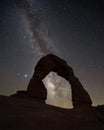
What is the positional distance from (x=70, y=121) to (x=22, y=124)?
20.4 feet

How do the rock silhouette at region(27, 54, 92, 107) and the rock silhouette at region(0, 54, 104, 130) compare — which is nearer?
the rock silhouette at region(0, 54, 104, 130)

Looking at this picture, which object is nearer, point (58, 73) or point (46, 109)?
point (46, 109)

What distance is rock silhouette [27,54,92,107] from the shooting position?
3048 centimetres

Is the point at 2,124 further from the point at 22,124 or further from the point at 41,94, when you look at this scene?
the point at 41,94

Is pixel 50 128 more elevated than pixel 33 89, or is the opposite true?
pixel 33 89

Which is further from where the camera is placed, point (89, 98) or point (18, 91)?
point (89, 98)

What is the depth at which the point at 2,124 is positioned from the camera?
12.1 meters

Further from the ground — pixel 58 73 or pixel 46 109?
pixel 58 73

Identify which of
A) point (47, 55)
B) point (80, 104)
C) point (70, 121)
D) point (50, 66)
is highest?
point (47, 55)

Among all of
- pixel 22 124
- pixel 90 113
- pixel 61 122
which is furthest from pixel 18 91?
pixel 22 124

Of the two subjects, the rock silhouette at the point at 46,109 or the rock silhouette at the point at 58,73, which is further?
the rock silhouette at the point at 58,73

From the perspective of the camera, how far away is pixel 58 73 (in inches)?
1455

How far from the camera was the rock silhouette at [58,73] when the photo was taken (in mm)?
30484

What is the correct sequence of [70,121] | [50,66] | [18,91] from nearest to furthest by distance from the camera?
1. [70,121]
2. [18,91]
3. [50,66]
